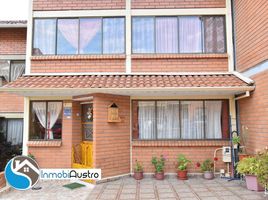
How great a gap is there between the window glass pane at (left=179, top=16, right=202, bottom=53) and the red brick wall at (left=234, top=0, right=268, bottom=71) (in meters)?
1.43

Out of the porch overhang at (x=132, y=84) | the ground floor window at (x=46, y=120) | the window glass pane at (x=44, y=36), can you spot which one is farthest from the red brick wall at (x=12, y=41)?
the ground floor window at (x=46, y=120)

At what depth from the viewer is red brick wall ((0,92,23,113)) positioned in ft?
39.5

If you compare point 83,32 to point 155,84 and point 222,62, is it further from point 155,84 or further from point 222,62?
point 222,62

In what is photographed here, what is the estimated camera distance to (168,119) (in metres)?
9.99

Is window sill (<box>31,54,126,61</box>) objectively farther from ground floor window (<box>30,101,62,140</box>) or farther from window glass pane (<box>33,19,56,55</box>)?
ground floor window (<box>30,101,62,140</box>)

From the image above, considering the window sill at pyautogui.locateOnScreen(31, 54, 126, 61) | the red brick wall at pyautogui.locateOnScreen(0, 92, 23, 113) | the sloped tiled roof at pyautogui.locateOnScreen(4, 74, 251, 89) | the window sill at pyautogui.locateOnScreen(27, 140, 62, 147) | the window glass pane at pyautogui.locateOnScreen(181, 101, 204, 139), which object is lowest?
the window sill at pyautogui.locateOnScreen(27, 140, 62, 147)

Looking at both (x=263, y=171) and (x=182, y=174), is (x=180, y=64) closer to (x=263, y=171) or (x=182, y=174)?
(x=182, y=174)

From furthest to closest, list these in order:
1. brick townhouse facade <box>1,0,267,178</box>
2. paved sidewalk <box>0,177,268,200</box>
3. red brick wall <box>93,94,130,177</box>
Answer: brick townhouse facade <box>1,0,267,178</box>
red brick wall <box>93,94,130,177</box>
paved sidewalk <box>0,177,268,200</box>

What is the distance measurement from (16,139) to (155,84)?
7730 mm

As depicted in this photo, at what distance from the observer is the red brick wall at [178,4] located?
1015cm

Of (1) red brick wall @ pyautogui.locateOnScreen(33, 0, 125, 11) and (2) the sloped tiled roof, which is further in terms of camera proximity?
(1) red brick wall @ pyautogui.locateOnScreen(33, 0, 125, 11)

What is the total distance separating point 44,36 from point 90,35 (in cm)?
190

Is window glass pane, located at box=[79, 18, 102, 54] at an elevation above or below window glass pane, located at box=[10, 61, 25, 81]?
above

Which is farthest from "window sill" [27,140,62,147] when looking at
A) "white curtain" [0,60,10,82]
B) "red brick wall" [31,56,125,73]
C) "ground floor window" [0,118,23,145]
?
"white curtain" [0,60,10,82]
